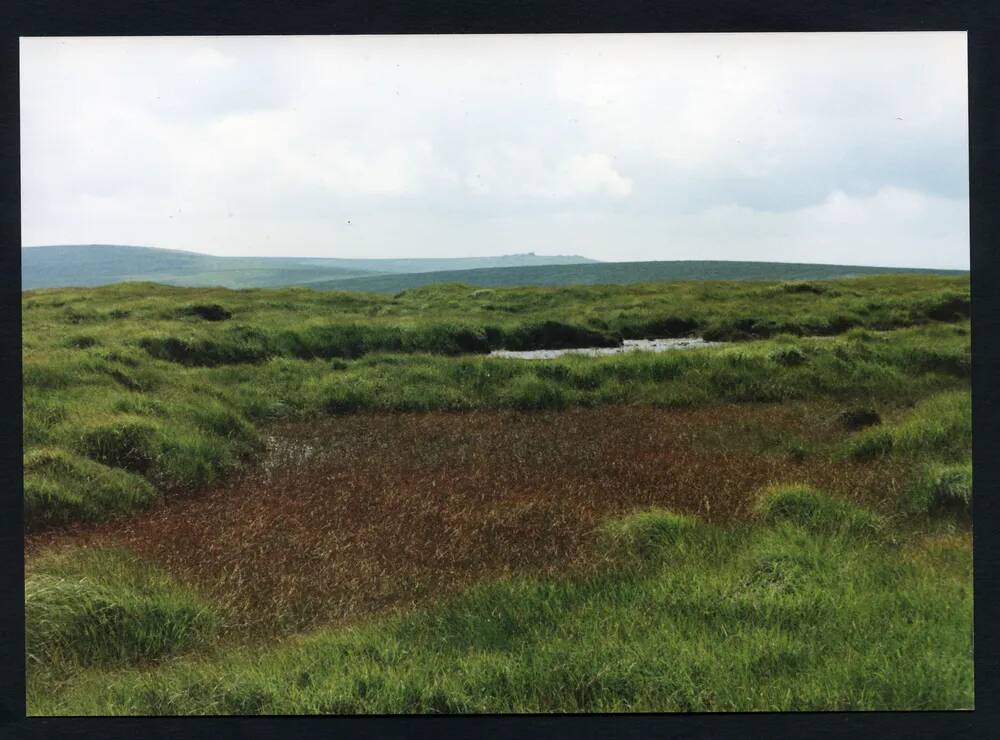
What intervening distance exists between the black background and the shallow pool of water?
438cm

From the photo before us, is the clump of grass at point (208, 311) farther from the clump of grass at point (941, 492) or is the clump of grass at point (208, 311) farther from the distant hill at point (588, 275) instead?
the clump of grass at point (941, 492)

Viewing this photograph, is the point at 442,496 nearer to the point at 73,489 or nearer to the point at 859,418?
the point at 73,489

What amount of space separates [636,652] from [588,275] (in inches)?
192

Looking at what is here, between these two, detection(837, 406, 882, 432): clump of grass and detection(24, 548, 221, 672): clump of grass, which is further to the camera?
detection(837, 406, 882, 432): clump of grass

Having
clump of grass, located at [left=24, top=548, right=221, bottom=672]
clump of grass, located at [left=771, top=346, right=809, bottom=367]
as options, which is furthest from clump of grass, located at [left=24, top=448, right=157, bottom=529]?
clump of grass, located at [left=771, top=346, right=809, bottom=367]

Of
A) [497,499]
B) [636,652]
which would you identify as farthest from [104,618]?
[636,652]

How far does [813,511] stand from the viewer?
5.79 m

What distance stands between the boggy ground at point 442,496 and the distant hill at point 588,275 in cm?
155

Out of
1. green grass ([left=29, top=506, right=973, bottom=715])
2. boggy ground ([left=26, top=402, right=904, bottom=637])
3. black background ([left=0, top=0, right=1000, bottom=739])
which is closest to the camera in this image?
green grass ([left=29, top=506, right=973, bottom=715])

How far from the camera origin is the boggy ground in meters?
5.40

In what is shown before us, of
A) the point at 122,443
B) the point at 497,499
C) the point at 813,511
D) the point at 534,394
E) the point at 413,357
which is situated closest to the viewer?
the point at 813,511

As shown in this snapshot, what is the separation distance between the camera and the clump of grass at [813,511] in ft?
18.5

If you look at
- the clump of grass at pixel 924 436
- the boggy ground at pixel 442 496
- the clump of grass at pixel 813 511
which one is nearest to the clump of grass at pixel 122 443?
the boggy ground at pixel 442 496

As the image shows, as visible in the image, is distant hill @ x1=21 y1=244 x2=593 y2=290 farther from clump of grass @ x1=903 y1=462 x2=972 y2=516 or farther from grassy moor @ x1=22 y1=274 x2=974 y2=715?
clump of grass @ x1=903 y1=462 x2=972 y2=516
